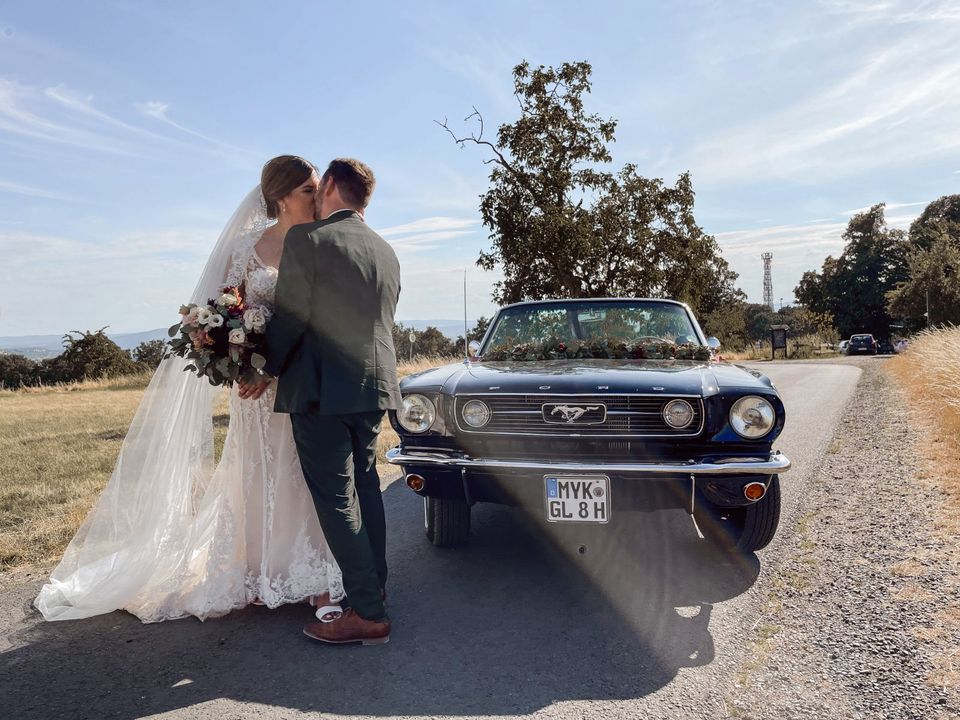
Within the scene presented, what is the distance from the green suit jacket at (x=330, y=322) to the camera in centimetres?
296

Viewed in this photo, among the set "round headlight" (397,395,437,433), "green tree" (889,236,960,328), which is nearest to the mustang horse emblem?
"round headlight" (397,395,437,433)

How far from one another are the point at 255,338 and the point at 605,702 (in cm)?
204

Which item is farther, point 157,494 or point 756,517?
point 756,517

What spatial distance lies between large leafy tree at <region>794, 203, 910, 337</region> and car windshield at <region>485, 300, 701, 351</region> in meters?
63.0

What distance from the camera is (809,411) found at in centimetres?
1125

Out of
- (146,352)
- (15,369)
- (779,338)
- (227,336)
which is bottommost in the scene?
(227,336)

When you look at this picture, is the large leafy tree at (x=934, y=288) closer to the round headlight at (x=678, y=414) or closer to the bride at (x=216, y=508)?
the round headlight at (x=678, y=414)

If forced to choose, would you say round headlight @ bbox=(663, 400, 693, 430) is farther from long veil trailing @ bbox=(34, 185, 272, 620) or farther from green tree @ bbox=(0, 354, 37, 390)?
green tree @ bbox=(0, 354, 37, 390)

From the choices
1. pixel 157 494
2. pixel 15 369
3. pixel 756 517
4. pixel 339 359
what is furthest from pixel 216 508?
pixel 15 369

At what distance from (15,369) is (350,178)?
5053 cm

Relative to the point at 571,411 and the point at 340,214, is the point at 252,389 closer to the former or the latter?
the point at 340,214

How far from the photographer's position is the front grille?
3.64 meters

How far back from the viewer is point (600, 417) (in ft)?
12.0

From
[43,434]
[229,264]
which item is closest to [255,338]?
[229,264]
